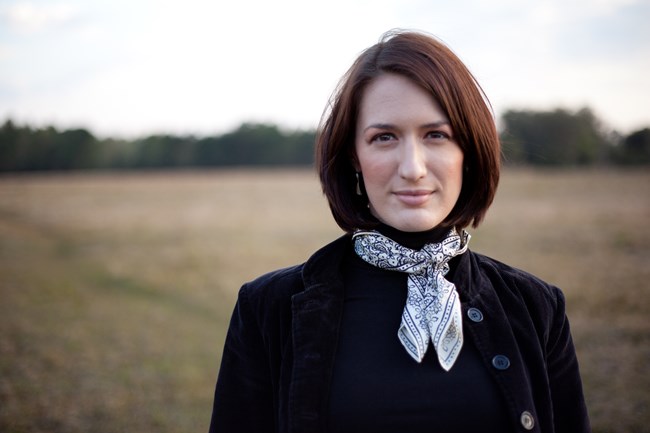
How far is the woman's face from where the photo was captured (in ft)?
6.00

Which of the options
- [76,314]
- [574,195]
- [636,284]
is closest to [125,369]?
[76,314]

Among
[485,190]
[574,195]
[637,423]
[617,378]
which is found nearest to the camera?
[485,190]

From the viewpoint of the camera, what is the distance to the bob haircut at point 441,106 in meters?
1.83

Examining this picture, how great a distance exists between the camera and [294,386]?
1803 millimetres

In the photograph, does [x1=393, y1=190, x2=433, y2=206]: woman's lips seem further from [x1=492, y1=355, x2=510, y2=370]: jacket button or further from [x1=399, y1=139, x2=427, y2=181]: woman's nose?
[x1=492, y1=355, x2=510, y2=370]: jacket button

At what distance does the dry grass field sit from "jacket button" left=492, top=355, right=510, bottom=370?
4.59m

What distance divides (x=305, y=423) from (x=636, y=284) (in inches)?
449

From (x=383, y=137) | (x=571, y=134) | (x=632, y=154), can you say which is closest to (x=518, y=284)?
(x=383, y=137)

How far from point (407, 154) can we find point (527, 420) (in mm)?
937

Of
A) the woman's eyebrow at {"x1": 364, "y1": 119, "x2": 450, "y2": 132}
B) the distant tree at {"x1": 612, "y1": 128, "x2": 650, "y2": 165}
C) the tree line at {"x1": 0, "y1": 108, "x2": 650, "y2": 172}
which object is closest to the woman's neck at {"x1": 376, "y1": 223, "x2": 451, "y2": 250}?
the woman's eyebrow at {"x1": 364, "y1": 119, "x2": 450, "y2": 132}

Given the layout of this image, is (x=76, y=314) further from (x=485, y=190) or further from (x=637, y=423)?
(x=485, y=190)

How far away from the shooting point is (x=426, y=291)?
1.94m

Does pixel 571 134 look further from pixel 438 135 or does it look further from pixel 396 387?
pixel 396 387

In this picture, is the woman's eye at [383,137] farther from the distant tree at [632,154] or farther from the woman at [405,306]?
the distant tree at [632,154]
